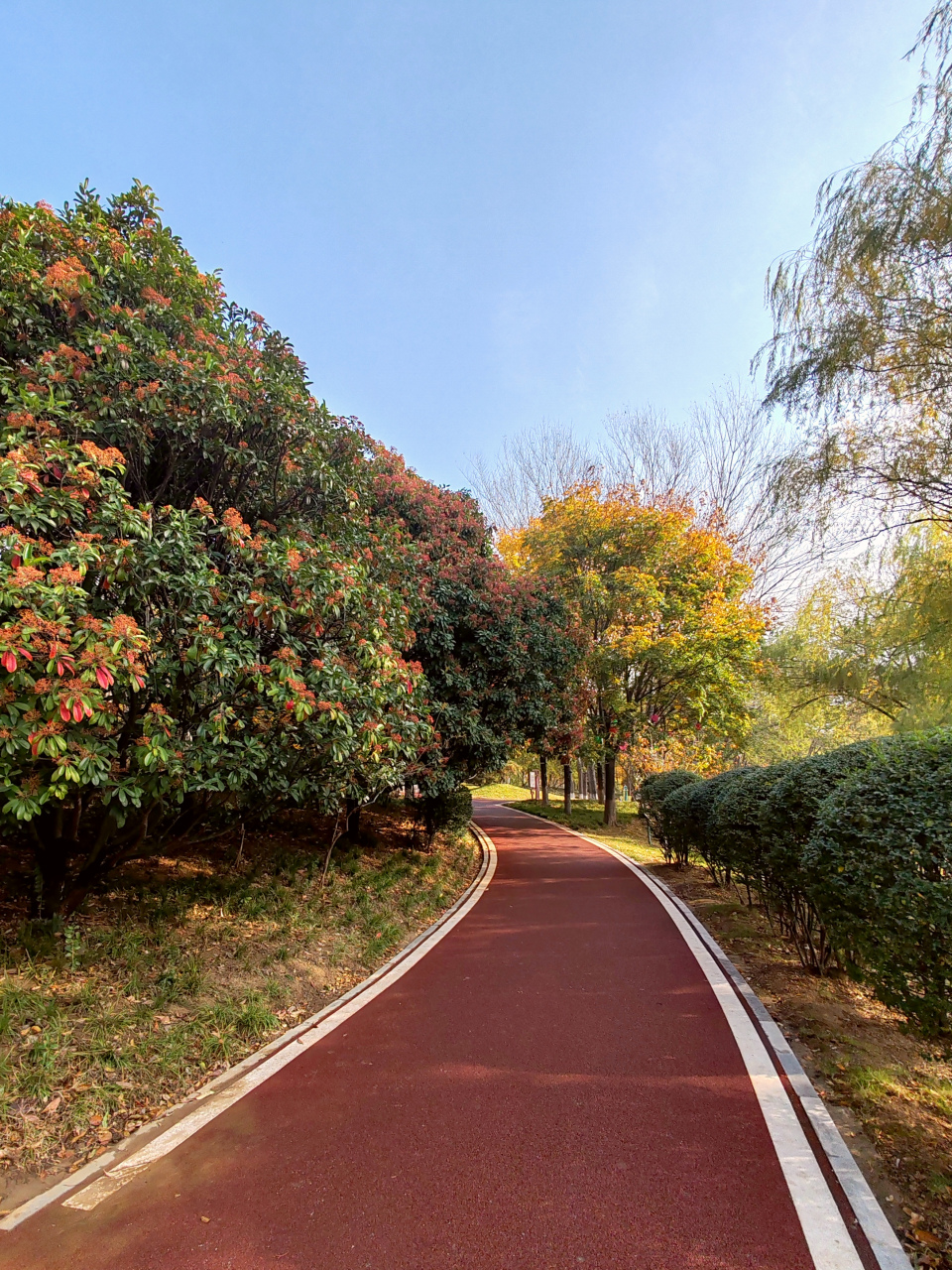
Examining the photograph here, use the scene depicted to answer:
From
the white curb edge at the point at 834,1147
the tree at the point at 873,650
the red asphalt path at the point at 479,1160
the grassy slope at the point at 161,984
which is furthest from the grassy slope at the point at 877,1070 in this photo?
the tree at the point at 873,650

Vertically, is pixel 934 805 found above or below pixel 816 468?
below

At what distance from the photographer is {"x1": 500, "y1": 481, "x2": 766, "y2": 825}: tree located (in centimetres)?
1642

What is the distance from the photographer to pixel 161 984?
4.58 m

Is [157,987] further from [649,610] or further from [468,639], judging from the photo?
[649,610]

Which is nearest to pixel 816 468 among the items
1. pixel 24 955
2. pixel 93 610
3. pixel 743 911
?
pixel 743 911

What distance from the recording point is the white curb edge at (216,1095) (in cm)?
271

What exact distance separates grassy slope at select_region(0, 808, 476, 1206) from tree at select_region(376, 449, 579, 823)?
2.57 m

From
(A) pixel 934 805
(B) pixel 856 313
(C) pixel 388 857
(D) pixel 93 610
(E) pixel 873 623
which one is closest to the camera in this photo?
(A) pixel 934 805

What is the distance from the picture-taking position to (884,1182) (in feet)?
8.91

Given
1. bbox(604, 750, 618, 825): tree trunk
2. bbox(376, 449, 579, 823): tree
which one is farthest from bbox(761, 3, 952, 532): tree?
bbox(604, 750, 618, 825): tree trunk

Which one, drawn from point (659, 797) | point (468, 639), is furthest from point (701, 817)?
point (468, 639)

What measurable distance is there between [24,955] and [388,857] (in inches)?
246

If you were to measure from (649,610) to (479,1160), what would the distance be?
15.0 metres

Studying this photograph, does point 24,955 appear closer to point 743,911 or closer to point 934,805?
point 934,805
